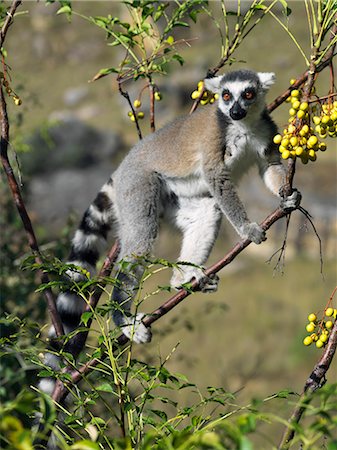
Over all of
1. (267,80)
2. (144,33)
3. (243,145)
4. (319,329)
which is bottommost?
(319,329)

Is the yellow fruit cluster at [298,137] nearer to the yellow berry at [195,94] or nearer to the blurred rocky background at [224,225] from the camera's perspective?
the blurred rocky background at [224,225]

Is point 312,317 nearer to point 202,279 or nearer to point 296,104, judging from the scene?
point 296,104

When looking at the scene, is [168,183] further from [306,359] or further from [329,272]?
[329,272]

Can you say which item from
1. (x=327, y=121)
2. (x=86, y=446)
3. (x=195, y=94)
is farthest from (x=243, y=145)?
(x=86, y=446)

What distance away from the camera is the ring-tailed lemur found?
4305mm

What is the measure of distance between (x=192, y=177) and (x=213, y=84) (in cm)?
83

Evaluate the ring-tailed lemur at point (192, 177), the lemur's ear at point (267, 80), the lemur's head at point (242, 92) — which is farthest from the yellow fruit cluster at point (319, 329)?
the lemur's ear at point (267, 80)

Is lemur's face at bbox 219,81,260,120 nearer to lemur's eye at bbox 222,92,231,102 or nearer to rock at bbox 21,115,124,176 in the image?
lemur's eye at bbox 222,92,231,102

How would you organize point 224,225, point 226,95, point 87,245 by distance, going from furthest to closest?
point 224,225, point 226,95, point 87,245

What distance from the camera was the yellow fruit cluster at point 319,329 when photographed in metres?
2.27

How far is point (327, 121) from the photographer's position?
2.37 metres

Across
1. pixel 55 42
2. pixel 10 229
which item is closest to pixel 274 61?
pixel 55 42

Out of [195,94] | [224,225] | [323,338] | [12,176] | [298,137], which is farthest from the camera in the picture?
[224,225]

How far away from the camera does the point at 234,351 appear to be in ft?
34.7
